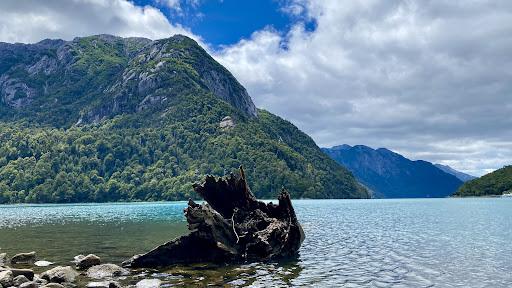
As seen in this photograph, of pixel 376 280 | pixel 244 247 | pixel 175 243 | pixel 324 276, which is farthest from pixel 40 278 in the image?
pixel 376 280

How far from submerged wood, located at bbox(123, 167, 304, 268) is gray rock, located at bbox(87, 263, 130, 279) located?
2918mm

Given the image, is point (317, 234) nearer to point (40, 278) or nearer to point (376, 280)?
point (376, 280)

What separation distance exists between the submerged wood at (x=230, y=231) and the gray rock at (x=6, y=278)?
412 inches

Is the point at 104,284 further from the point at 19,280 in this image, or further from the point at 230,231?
the point at 230,231

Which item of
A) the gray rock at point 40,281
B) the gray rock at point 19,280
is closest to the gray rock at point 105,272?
the gray rock at point 40,281

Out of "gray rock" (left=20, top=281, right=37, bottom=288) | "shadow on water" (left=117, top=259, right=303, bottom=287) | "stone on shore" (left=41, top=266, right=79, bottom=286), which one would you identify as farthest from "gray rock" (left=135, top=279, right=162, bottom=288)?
"gray rock" (left=20, top=281, right=37, bottom=288)

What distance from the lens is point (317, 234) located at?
2795 inches

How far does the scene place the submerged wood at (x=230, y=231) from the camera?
42156mm

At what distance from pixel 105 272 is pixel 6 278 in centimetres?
744

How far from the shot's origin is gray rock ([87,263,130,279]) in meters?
35.6

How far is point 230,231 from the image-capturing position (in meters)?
45.1

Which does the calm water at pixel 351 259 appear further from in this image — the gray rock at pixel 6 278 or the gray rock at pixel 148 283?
the gray rock at pixel 6 278

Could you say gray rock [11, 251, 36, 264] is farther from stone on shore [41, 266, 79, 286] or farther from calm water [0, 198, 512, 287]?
stone on shore [41, 266, 79, 286]

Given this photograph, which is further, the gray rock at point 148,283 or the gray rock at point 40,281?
the gray rock at point 40,281
